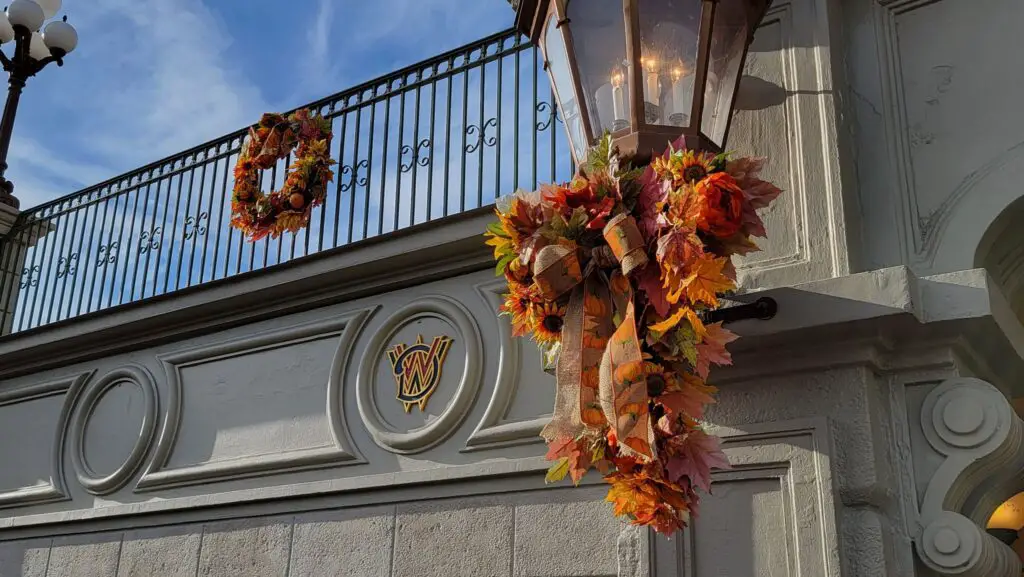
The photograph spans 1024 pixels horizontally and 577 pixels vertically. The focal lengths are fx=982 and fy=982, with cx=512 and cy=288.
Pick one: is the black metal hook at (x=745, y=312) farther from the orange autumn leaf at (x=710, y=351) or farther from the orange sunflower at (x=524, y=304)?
the orange sunflower at (x=524, y=304)

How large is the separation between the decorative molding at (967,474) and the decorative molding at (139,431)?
14.6ft

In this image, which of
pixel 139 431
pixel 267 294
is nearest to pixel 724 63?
pixel 267 294

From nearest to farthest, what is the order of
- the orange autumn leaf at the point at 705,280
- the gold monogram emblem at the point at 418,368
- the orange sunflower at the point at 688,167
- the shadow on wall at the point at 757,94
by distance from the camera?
the orange autumn leaf at the point at 705,280 → the orange sunflower at the point at 688,167 → the shadow on wall at the point at 757,94 → the gold monogram emblem at the point at 418,368

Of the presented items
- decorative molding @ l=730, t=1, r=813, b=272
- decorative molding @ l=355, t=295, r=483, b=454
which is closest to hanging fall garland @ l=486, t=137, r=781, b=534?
decorative molding @ l=730, t=1, r=813, b=272

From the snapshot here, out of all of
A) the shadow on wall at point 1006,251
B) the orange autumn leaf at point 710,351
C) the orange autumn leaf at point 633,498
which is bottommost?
the orange autumn leaf at point 633,498

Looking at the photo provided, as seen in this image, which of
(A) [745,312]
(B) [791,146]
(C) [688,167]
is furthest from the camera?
(B) [791,146]

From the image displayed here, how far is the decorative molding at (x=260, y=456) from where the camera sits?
5.03 metres

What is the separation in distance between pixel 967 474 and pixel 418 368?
2.58 metres

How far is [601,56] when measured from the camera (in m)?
3.23

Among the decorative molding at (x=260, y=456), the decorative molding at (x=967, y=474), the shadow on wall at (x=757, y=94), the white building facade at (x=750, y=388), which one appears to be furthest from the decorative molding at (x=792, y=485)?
the decorative molding at (x=260, y=456)

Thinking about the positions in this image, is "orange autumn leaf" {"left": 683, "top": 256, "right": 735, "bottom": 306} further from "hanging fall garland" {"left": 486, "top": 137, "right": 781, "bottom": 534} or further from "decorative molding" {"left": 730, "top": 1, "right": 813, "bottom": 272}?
"decorative molding" {"left": 730, "top": 1, "right": 813, "bottom": 272}

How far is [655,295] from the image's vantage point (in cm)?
294

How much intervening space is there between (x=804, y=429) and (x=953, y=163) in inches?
46.0

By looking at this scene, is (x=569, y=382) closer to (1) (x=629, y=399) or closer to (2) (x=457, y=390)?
(1) (x=629, y=399)
